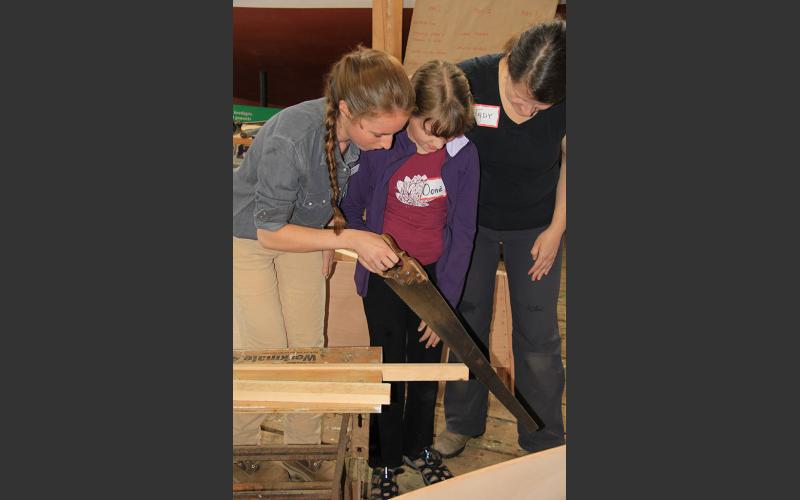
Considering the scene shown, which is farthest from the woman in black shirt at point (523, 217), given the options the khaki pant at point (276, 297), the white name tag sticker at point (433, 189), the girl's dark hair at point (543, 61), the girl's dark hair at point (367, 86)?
the khaki pant at point (276, 297)

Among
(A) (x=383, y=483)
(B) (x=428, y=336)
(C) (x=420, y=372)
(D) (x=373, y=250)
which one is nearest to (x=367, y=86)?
(D) (x=373, y=250)

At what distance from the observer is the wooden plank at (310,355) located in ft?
3.80

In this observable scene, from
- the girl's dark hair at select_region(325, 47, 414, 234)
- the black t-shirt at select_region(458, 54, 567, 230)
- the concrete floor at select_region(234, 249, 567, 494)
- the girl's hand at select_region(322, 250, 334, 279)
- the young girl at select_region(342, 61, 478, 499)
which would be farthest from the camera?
the concrete floor at select_region(234, 249, 567, 494)

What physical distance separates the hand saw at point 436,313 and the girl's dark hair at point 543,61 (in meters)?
0.38

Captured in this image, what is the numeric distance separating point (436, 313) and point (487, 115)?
40cm

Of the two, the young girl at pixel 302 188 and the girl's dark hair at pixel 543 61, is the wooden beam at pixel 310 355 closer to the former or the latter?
the young girl at pixel 302 188

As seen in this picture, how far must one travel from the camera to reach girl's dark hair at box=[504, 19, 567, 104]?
1113 millimetres

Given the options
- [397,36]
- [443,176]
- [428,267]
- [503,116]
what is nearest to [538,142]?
[503,116]

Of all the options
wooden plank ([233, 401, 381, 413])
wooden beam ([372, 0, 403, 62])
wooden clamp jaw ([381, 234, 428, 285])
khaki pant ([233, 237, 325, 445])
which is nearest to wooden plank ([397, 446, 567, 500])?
wooden plank ([233, 401, 381, 413])

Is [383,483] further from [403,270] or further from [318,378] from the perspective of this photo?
[403,270]

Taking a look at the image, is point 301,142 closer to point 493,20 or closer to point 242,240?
point 242,240

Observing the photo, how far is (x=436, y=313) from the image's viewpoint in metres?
1.26

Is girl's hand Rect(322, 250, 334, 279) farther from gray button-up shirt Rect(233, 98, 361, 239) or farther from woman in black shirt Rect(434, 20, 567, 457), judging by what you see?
woman in black shirt Rect(434, 20, 567, 457)

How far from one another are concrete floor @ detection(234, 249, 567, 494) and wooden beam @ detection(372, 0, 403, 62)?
69 cm
